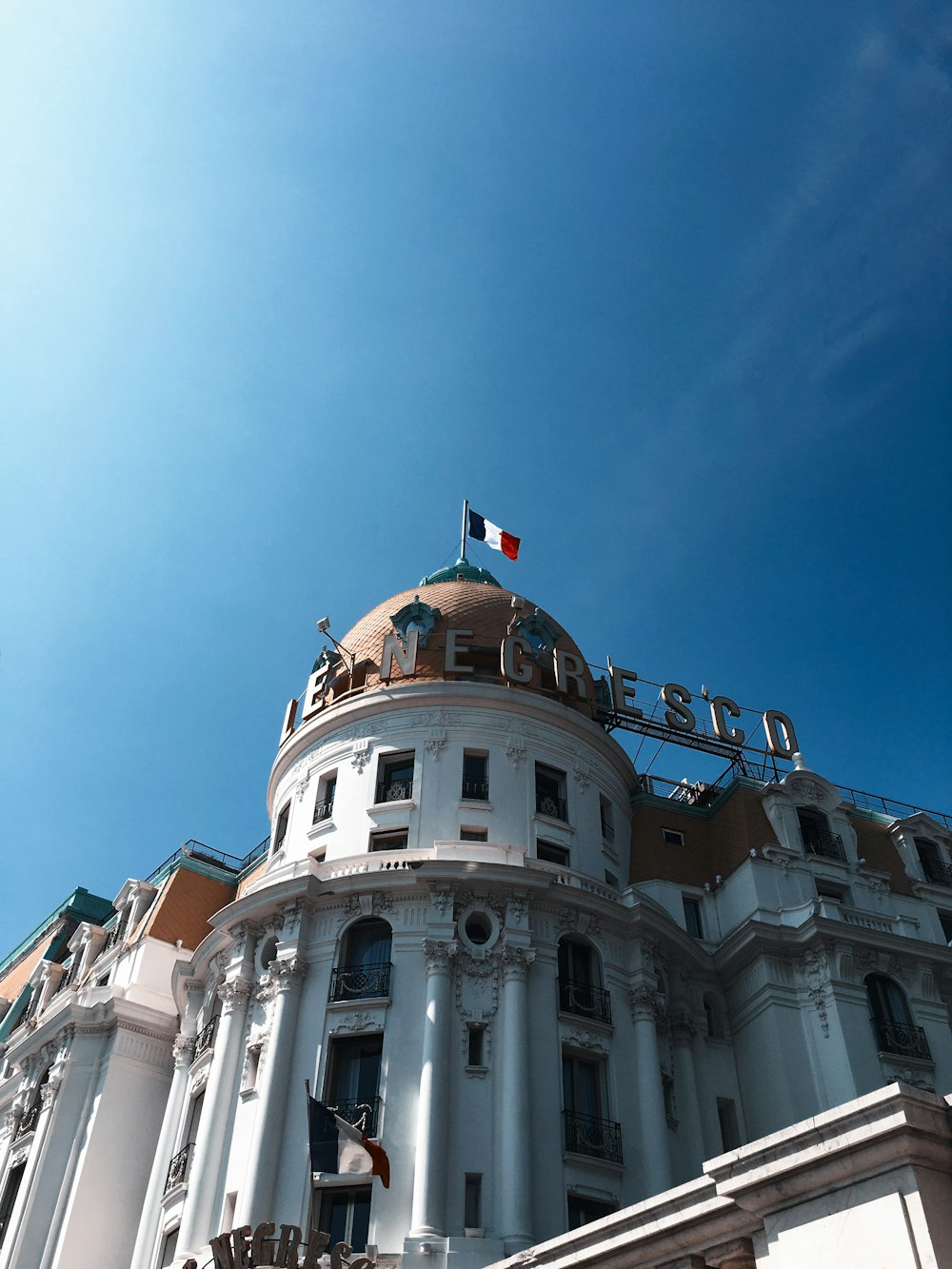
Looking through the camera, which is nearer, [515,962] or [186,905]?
[515,962]

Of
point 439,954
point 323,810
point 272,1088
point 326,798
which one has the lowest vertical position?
point 272,1088

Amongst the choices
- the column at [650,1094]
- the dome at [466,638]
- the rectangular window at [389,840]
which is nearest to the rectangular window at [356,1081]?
the rectangular window at [389,840]

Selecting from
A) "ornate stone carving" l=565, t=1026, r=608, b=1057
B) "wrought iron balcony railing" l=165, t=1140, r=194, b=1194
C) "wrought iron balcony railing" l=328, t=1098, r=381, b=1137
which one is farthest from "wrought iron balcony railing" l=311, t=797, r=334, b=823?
"ornate stone carving" l=565, t=1026, r=608, b=1057

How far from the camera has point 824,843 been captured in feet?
153

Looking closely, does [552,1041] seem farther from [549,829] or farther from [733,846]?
[733,846]

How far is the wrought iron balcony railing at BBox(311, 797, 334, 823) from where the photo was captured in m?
43.4

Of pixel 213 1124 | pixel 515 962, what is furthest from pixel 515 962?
pixel 213 1124

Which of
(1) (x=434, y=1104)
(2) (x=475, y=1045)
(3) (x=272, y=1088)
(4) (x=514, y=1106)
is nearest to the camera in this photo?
(1) (x=434, y=1104)

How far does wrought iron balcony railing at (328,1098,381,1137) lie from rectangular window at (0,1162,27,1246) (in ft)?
57.3

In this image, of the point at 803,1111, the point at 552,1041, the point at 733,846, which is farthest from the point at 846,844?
the point at 552,1041

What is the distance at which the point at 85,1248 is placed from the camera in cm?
3919

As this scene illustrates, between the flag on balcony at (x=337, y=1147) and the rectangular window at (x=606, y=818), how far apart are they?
1845 cm

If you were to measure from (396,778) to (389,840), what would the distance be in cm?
279

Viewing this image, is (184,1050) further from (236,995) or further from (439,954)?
(439,954)
